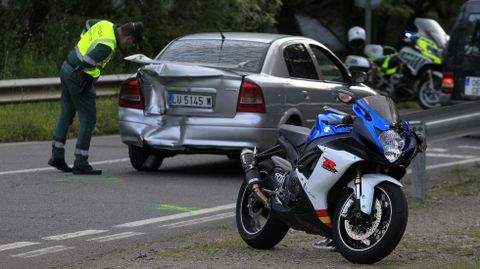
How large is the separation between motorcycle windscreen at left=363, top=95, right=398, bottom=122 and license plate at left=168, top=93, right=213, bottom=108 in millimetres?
4805

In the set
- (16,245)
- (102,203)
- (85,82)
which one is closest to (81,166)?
(85,82)

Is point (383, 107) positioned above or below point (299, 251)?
above

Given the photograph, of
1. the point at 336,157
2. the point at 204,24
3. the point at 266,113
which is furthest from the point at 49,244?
the point at 204,24

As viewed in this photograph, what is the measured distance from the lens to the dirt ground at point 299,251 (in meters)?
7.59

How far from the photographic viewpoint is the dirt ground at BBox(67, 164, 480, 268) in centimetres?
759

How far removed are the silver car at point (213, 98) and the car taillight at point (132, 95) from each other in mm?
10

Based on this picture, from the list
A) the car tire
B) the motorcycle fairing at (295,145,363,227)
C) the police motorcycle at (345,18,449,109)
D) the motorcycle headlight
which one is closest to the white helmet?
the police motorcycle at (345,18,449,109)

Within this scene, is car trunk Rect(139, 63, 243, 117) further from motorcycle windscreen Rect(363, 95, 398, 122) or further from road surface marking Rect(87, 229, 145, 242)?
motorcycle windscreen Rect(363, 95, 398, 122)

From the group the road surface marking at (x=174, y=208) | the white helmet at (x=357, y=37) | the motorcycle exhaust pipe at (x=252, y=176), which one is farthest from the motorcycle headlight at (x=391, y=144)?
the white helmet at (x=357, y=37)

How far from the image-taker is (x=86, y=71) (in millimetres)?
12531

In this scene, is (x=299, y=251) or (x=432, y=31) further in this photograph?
(x=432, y=31)

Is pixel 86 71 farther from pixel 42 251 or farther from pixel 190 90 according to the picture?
pixel 42 251

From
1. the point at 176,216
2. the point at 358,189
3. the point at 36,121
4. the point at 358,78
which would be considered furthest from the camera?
the point at 36,121

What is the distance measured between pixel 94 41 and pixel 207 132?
4.94ft
